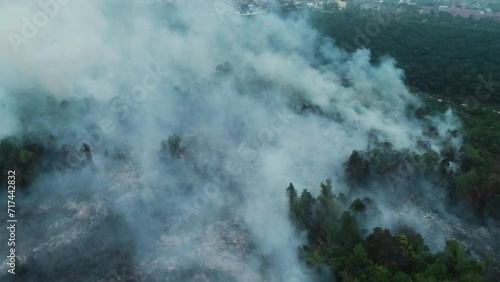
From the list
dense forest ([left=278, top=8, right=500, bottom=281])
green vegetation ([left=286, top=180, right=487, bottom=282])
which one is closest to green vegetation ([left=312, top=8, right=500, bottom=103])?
dense forest ([left=278, top=8, right=500, bottom=281])

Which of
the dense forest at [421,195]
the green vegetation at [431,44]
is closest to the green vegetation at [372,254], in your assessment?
the dense forest at [421,195]

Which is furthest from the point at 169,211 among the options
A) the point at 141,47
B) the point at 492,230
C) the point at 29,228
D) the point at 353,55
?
the point at 353,55

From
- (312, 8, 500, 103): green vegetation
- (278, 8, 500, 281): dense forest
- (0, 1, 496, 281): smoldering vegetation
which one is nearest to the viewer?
(278, 8, 500, 281): dense forest

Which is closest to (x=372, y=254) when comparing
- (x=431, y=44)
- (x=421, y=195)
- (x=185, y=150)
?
(x=421, y=195)

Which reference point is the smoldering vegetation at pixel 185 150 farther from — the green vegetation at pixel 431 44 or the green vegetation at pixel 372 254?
the green vegetation at pixel 431 44

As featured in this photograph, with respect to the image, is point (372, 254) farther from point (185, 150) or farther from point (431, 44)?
point (431, 44)

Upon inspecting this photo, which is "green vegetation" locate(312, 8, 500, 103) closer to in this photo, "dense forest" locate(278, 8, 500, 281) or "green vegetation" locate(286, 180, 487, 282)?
"dense forest" locate(278, 8, 500, 281)
